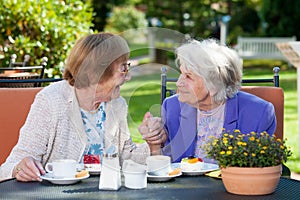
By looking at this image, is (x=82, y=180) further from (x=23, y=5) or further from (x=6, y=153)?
(x=23, y=5)

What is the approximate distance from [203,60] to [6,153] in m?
1.04

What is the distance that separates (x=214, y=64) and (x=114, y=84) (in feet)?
1.63

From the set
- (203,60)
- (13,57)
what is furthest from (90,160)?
(13,57)

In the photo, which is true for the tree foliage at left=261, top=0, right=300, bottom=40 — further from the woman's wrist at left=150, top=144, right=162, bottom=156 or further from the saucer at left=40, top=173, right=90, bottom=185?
the saucer at left=40, top=173, right=90, bottom=185

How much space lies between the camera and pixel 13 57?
18.9 ft

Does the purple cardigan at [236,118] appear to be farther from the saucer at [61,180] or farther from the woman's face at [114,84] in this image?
the saucer at [61,180]

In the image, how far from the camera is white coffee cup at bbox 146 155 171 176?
2682mm

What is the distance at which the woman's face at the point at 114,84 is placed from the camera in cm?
284

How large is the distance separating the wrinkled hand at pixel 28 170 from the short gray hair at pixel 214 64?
782 mm

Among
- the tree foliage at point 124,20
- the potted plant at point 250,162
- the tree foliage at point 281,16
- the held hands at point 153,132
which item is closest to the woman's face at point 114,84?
the held hands at point 153,132

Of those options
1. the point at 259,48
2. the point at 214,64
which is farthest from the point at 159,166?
the point at 259,48

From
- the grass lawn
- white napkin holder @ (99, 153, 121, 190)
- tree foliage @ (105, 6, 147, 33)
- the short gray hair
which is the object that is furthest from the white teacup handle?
tree foliage @ (105, 6, 147, 33)

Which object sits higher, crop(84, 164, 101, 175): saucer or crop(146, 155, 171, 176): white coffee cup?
crop(146, 155, 171, 176): white coffee cup

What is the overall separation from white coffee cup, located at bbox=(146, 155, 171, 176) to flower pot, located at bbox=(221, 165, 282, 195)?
0.30m
